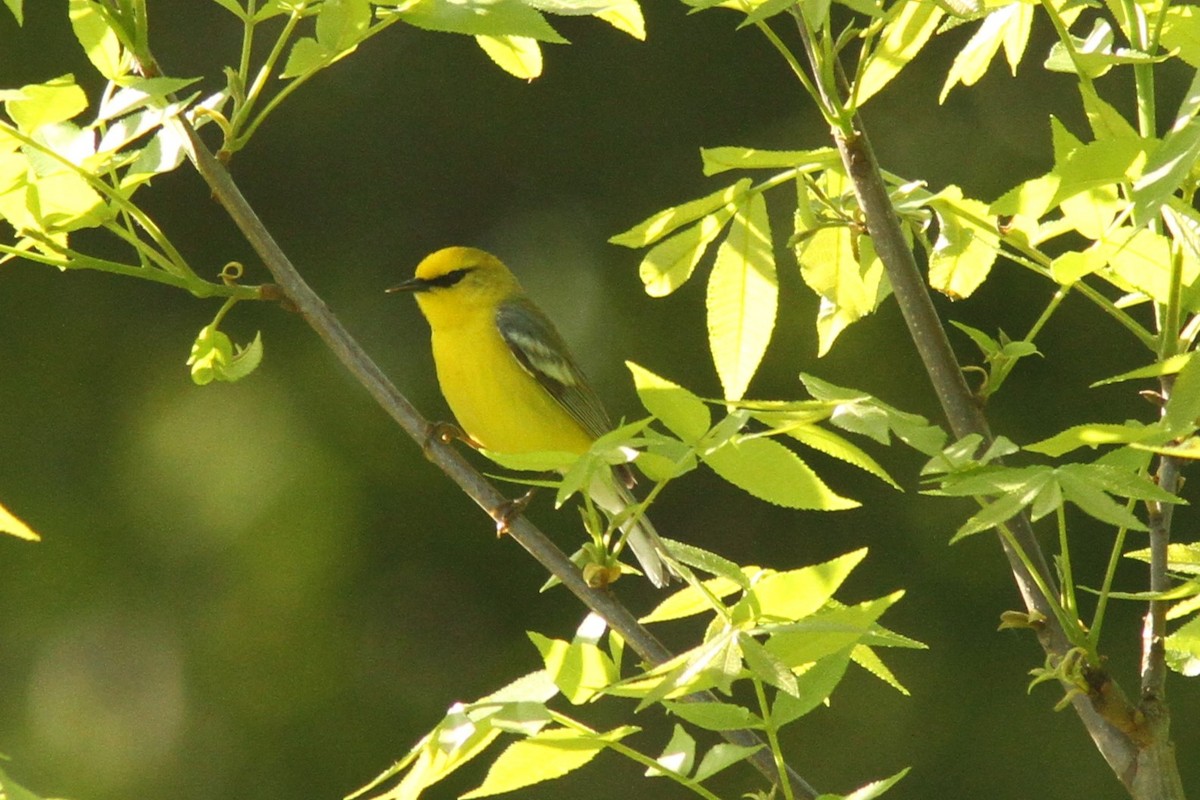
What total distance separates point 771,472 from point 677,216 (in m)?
0.35

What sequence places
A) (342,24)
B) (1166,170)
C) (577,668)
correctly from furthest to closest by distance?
(342,24) < (577,668) < (1166,170)

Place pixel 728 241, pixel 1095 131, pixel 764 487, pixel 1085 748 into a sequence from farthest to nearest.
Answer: pixel 1085 748 → pixel 728 241 → pixel 1095 131 → pixel 764 487

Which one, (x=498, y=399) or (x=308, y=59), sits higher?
(x=308, y=59)

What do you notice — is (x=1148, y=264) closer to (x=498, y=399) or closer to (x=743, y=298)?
(x=743, y=298)

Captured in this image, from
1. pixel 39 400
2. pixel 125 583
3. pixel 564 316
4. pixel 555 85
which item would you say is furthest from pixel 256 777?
pixel 555 85

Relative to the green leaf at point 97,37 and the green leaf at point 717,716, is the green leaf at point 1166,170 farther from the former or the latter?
the green leaf at point 97,37

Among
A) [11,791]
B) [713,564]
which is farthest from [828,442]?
[11,791]

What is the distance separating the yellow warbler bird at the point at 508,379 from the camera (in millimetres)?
3193

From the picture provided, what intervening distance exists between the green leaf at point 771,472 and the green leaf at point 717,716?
0.16 meters

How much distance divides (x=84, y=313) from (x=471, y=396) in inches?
118

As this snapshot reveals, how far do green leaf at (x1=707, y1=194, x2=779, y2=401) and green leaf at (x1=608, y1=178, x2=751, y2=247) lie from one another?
2cm

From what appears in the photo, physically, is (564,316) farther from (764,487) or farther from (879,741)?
(764,487)

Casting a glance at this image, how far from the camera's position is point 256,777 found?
5.41 metres

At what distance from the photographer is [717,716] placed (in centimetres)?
107
